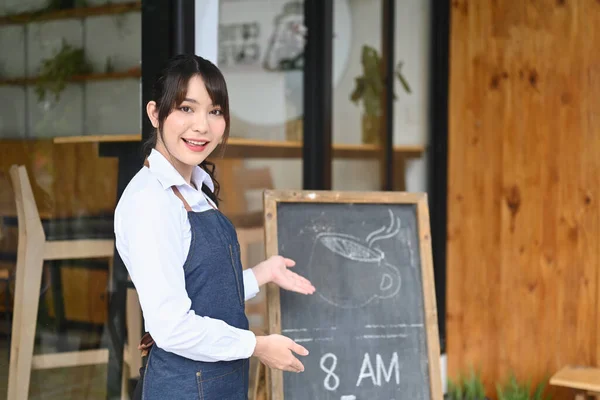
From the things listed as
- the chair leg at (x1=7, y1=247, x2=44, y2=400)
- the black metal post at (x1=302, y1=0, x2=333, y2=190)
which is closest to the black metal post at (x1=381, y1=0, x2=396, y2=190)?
the black metal post at (x1=302, y1=0, x2=333, y2=190)

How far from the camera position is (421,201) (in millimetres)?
2195

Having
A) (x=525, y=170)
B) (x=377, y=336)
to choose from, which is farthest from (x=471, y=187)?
(x=377, y=336)

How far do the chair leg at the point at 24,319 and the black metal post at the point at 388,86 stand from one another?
185 cm

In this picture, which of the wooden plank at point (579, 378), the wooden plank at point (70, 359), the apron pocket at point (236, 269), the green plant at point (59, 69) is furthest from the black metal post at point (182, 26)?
the wooden plank at point (579, 378)

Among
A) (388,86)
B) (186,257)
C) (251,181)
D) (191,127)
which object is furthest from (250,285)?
(388,86)

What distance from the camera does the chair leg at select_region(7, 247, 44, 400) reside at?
165 cm

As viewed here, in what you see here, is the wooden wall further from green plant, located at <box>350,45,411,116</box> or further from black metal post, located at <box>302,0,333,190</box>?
black metal post, located at <box>302,0,333,190</box>

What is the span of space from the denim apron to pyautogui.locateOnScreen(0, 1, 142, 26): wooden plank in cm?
58

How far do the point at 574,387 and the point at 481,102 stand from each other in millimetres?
1275

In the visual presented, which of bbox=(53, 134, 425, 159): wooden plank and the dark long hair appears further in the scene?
bbox=(53, 134, 425, 159): wooden plank

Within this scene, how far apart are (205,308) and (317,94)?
1530mm

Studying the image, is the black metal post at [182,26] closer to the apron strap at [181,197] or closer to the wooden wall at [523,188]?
the apron strap at [181,197]

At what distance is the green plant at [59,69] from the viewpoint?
1.67m

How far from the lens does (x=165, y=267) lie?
125 cm
